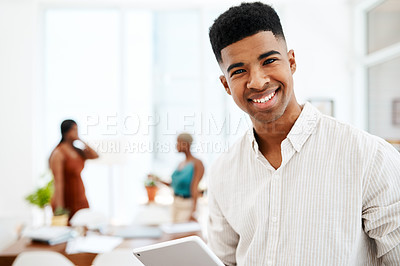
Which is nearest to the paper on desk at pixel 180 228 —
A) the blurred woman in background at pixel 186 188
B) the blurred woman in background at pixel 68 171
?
the blurred woman in background at pixel 186 188

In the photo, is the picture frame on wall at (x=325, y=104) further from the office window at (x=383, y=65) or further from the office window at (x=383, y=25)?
the office window at (x=383, y=25)

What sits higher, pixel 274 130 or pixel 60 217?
pixel 274 130

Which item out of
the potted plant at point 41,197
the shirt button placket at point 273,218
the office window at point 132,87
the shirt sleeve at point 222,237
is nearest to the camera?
the shirt button placket at point 273,218

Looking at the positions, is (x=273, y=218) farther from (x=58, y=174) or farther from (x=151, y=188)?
(x=151, y=188)

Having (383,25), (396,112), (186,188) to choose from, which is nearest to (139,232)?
(186,188)

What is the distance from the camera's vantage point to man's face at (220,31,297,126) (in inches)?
39.1

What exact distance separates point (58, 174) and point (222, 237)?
288 cm

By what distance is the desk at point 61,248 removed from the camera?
2.40m

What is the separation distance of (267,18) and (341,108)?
408 centimetres

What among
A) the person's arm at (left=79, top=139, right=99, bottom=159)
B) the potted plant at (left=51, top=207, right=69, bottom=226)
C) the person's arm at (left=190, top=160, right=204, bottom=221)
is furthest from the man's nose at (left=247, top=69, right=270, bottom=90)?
the person's arm at (left=79, top=139, right=99, bottom=159)

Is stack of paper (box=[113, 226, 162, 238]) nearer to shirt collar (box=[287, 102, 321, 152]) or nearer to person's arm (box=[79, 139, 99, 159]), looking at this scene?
person's arm (box=[79, 139, 99, 159])

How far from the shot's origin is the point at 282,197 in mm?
1073

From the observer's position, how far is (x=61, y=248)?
8.31 feet

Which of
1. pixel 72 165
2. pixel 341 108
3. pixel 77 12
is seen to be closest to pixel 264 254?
pixel 72 165
